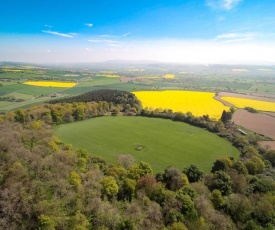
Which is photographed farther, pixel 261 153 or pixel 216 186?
pixel 261 153

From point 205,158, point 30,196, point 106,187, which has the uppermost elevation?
point 30,196

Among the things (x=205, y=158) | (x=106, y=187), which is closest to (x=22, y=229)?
(x=106, y=187)

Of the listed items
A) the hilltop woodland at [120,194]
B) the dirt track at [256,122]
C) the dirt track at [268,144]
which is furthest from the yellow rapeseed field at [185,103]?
the hilltop woodland at [120,194]

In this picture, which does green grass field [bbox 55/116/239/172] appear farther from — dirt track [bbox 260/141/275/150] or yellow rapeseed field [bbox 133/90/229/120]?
yellow rapeseed field [bbox 133/90/229/120]

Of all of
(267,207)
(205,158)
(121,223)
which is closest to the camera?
(121,223)

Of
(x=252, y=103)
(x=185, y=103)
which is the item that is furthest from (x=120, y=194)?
(x=252, y=103)

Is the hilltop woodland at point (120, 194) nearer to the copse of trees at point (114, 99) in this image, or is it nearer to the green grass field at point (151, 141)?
the green grass field at point (151, 141)

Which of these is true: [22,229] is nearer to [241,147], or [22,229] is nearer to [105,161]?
[105,161]
